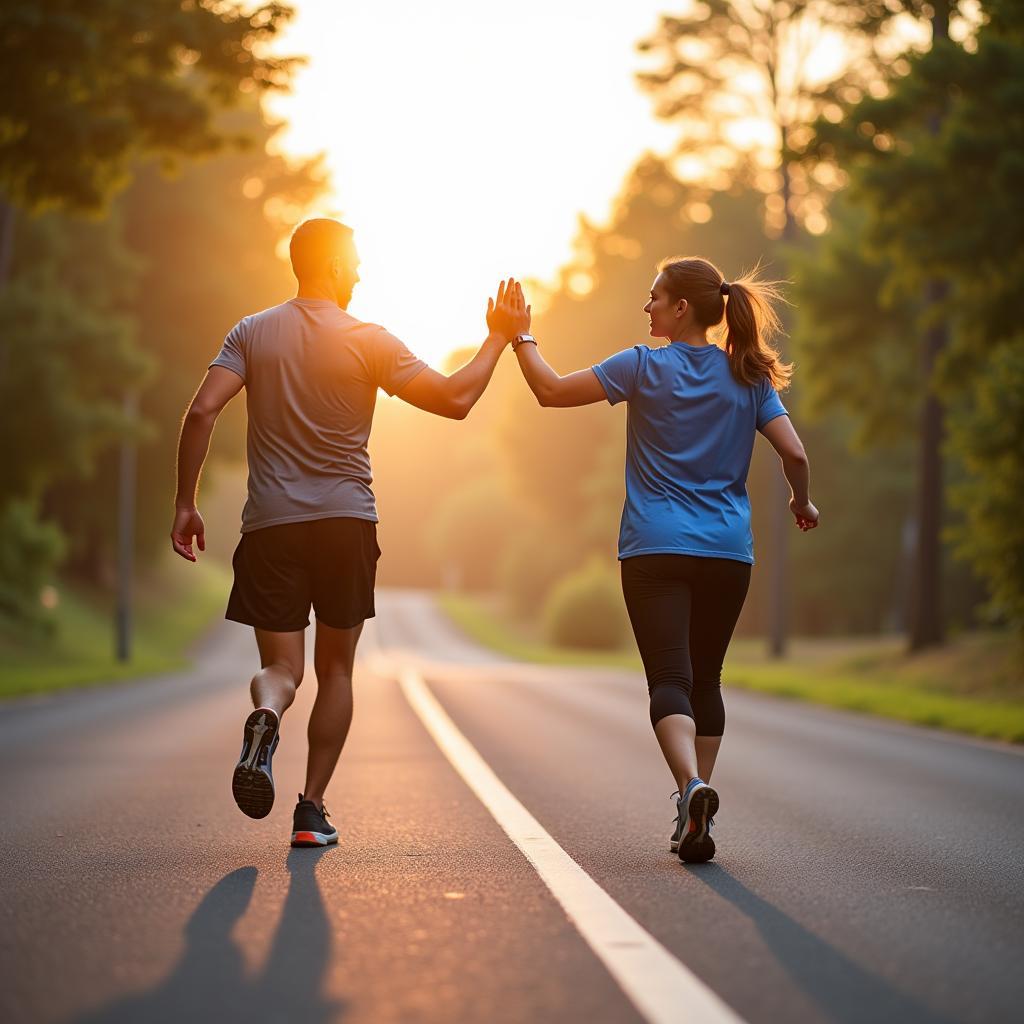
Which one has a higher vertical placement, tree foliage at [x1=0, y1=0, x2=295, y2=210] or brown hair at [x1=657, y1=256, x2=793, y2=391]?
tree foliage at [x1=0, y1=0, x2=295, y2=210]

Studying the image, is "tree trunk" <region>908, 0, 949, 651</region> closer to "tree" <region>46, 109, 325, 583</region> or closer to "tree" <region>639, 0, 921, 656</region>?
"tree" <region>639, 0, 921, 656</region>

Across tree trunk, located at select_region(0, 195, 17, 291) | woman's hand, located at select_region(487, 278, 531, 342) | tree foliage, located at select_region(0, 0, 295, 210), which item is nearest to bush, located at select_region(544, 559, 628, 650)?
tree trunk, located at select_region(0, 195, 17, 291)

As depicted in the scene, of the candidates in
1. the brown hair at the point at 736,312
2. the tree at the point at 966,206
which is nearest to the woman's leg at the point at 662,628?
the brown hair at the point at 736,312

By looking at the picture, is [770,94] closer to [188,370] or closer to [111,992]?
[188,370]

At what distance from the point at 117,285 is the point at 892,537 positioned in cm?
3006

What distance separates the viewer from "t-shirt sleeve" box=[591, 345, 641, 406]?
5.68 meters

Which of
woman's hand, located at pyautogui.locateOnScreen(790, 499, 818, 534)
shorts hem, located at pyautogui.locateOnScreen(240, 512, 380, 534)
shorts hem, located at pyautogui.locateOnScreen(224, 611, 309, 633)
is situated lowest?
shorts hem, located at pyautogui.locateOnScreen(224, 611, 309, 633)

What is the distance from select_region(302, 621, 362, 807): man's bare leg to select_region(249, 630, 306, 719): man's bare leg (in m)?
0.09

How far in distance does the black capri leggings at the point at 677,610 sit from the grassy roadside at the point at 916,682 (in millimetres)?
8022

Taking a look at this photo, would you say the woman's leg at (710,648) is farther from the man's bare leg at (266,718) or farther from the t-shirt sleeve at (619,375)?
the man's bare leg at (266,718)

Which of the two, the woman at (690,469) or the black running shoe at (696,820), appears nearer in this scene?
the black running shoe at (696,820)

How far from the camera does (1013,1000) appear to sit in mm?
3635

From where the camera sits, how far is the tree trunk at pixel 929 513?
2627 cm

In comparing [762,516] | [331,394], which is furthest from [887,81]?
[762,516]
